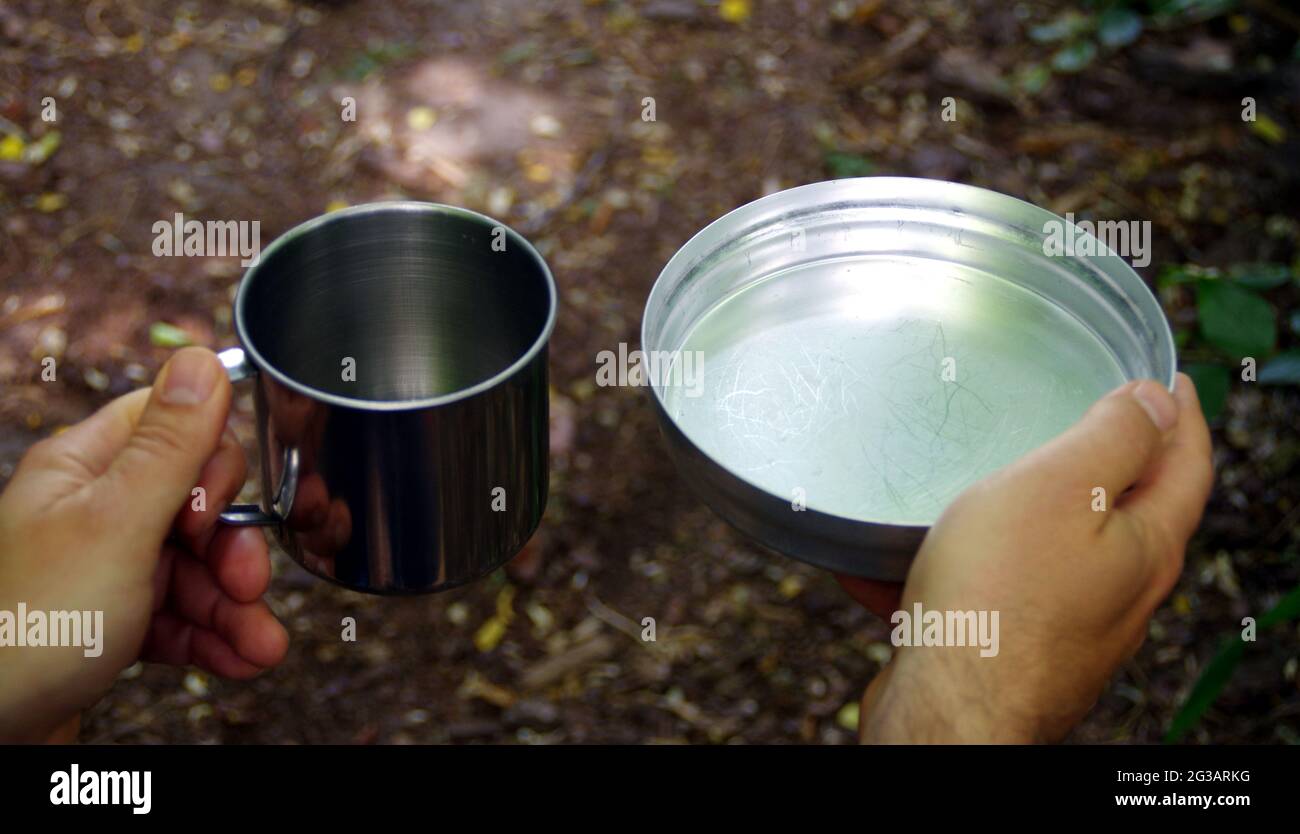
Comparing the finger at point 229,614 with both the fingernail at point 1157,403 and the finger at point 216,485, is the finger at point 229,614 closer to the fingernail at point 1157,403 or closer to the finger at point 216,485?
the finger at point 216,485

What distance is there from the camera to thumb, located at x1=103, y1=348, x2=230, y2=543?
3.84ft

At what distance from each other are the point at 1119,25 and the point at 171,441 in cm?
269

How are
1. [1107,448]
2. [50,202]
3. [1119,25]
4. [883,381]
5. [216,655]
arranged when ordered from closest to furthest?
[1107,448], [883,381], [216,655], [50,202], [1119,25]

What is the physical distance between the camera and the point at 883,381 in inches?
54.9

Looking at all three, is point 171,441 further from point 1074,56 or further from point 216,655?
point 1074,56

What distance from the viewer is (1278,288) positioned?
270 centimetres

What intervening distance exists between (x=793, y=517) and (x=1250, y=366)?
124 centimetres

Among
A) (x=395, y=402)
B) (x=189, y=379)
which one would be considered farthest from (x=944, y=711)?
(x=189, y=379)

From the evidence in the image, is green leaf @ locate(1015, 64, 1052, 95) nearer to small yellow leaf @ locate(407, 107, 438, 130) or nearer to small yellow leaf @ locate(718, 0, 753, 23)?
small yellow leaf @ locate(718, 0, 753, 23)

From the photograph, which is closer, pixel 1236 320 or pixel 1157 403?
pixel 1157 403

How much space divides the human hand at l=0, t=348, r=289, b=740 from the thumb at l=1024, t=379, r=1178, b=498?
0.74 metres

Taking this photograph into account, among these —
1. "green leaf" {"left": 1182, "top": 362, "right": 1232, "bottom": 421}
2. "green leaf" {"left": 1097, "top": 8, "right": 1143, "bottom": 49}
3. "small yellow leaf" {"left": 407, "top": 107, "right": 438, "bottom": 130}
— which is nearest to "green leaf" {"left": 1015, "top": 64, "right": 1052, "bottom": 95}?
"green leaf" {"left": 1097, "top": 8, "right": 1143, "bottom": 49}

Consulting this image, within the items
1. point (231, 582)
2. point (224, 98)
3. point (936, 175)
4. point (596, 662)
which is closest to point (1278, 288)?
point (936, 175)

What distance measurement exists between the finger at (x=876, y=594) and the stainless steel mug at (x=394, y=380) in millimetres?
358
